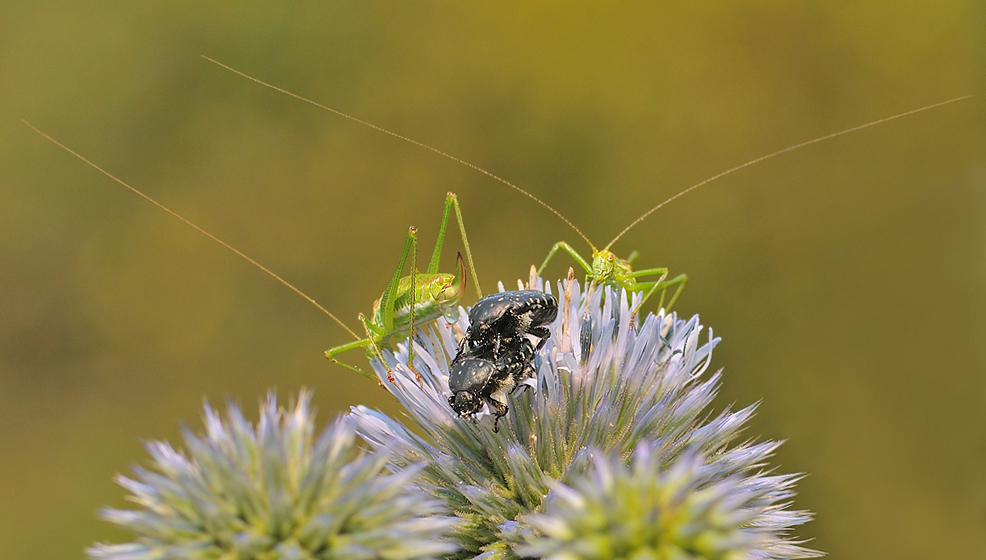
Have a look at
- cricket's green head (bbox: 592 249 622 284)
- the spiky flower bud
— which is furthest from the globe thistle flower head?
cricket's green head (bbox: 592 249 622 284)

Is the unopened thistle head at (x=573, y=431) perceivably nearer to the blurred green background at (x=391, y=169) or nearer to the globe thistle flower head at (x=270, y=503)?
the globe thistle flower head at (x=270, y=503)

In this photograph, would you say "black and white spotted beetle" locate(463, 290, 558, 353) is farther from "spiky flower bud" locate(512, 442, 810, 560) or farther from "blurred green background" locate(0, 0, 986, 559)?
"blurred green background" locate(0, 0, 986, 559)

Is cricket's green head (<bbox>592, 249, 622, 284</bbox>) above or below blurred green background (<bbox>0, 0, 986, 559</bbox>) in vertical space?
below

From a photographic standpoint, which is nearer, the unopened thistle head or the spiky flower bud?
the spiky flower bud

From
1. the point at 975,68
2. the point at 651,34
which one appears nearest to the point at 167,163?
the point at 651,34

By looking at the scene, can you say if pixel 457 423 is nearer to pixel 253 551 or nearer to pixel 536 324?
pixel 536 324

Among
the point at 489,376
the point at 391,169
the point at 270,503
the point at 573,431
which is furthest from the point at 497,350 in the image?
the point at 391,169
